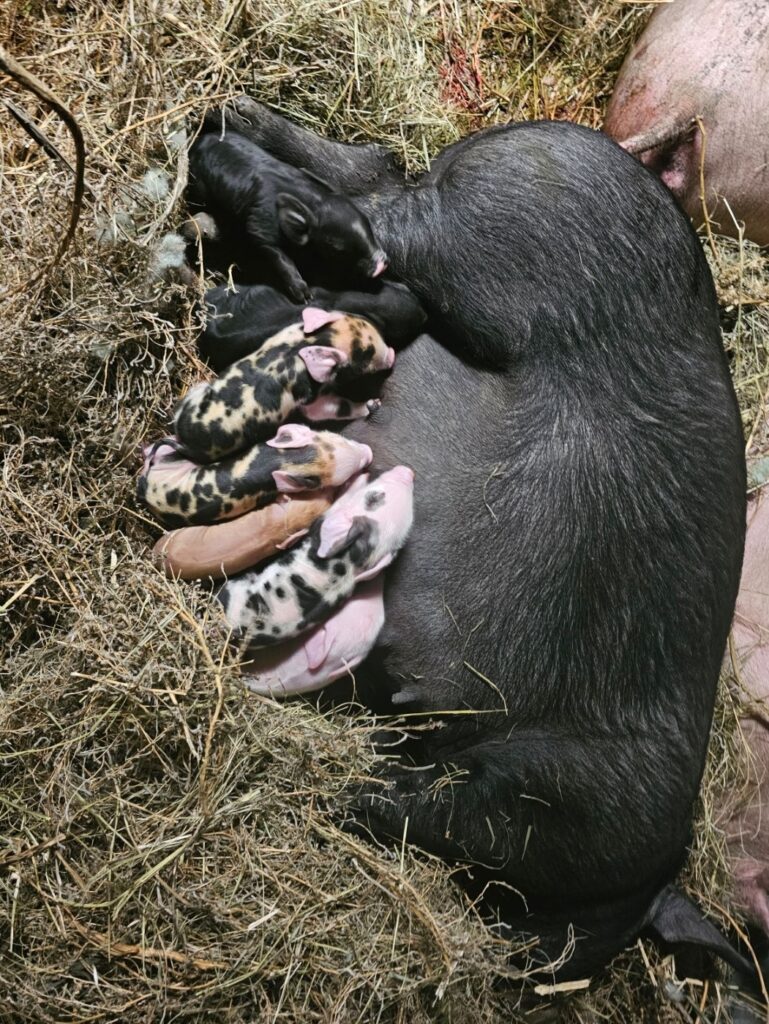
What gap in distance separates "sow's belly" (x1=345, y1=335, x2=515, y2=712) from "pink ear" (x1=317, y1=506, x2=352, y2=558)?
0.99 ft

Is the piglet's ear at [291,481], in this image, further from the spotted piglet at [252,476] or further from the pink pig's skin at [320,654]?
the pink pig's skin at [320,654]

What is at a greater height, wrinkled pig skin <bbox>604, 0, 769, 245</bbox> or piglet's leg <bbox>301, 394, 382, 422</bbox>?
wrinkled pig skin <bbox>604, 0, 769, 245</bbox>

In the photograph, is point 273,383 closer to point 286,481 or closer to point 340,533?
point 286,481

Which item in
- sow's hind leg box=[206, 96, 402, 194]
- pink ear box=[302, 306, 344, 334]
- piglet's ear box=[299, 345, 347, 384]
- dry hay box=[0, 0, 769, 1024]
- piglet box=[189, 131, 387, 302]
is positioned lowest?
dry hay box=[0, 0, 769, 1024]

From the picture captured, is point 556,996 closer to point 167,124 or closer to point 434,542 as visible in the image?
point 434,542

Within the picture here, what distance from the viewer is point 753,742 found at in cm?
310

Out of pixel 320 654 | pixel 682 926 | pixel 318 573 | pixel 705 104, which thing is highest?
pixel 705 104

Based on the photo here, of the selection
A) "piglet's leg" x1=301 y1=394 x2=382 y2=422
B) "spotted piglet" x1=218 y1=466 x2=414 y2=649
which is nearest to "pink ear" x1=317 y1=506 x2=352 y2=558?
"spotted piglet" x1=218 y1=466 x2=414 y2=649

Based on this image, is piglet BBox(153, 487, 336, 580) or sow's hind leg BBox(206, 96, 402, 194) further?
sow's hind leg BBox(206, 96, 402, 194)

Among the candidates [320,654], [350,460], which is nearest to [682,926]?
[320,654]

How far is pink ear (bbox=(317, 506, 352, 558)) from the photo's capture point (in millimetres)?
2414

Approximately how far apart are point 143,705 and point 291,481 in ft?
2.25

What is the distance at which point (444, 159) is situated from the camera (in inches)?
114

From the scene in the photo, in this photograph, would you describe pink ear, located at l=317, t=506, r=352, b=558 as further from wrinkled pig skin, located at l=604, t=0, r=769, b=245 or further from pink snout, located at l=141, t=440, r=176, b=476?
wrinkled pig skin, located at l=604, t=0, r=769, b=245
